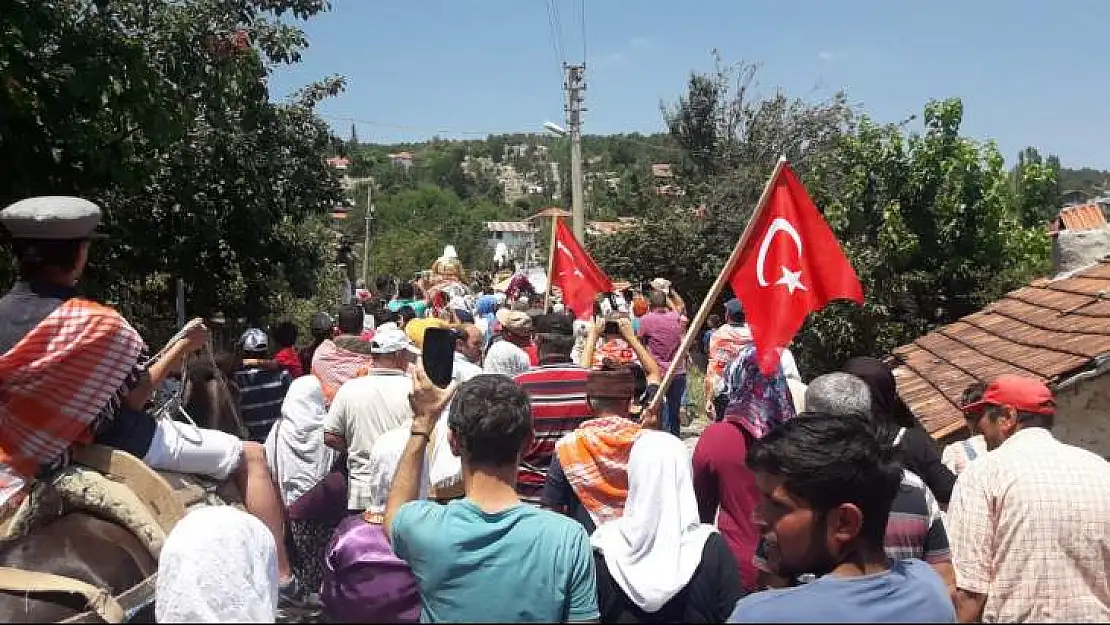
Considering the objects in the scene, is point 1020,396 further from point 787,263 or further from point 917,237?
point 917,237

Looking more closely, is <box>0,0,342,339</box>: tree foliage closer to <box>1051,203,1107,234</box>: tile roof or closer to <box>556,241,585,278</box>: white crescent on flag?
<box>556,241,585,278</box>: white crescent on flag

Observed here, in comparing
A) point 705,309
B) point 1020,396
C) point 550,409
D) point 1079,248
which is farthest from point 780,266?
point 1079,248

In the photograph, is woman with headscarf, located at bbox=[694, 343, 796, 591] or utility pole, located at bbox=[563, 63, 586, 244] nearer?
woman with headscarf, located at bbox=[694, 343, 796, 591]

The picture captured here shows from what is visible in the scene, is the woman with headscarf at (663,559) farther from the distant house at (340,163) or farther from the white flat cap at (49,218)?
the distant house at (340,163)

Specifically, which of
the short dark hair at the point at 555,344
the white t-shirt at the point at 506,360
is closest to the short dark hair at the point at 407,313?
the white t-shirt at the point at 506,360

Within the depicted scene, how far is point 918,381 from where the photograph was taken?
30.2 ft

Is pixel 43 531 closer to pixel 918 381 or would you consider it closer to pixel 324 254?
pixel 918 381

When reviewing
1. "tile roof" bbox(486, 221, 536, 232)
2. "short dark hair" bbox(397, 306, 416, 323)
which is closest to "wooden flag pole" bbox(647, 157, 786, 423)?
"short dark hair" bbox(397, 306, 416, 323)

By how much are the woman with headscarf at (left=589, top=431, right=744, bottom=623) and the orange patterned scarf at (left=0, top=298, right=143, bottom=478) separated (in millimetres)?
1992

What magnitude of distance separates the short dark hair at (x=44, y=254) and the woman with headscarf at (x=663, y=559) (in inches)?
89.9

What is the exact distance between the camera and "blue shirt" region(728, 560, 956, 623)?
2.14 m

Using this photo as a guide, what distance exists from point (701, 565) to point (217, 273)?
1312 cm

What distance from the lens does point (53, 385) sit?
356 centimetres

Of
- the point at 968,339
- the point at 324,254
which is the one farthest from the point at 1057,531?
the point at 324,254
